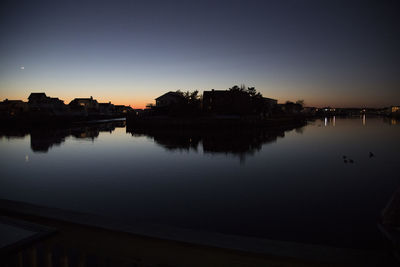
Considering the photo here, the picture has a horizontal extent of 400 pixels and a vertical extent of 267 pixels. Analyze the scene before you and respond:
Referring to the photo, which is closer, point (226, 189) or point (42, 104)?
point (226, 189)

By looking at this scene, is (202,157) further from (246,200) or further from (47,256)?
(47,256)

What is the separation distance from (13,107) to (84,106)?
→ 25.7 meters

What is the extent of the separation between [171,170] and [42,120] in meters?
64.3

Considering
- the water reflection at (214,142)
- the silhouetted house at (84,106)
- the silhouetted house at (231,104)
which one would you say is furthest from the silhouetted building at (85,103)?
the silhouetted house at (231,104)

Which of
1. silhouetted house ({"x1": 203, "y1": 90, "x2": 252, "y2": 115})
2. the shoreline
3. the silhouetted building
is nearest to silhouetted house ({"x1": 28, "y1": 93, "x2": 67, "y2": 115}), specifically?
the silhouetted building

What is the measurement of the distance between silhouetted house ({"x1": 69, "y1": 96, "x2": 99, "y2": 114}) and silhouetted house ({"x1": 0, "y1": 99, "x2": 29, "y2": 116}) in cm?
1579

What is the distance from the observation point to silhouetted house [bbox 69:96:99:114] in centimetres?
9342

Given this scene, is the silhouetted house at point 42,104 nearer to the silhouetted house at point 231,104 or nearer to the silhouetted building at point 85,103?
the silhouetted building at point 85,103

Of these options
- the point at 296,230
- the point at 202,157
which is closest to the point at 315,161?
the point at 202,157

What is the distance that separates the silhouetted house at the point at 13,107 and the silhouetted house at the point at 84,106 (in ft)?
51.8

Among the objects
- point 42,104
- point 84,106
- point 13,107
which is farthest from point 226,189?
point 84,106

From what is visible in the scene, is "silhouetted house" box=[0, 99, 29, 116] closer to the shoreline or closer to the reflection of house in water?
the reflection of house in water

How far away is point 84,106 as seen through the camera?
99938 millimetres

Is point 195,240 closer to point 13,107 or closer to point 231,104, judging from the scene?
point 231,104
